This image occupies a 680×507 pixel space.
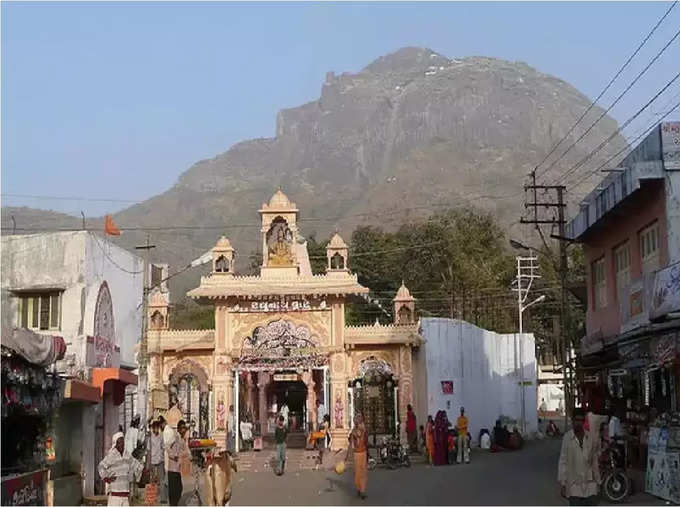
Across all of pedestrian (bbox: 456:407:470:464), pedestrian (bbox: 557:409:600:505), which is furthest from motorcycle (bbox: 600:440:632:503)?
pedestrian (bbox: 456:407:470:464)

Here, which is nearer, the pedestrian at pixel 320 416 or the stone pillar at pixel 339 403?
the stone pillar at pixel 339 403

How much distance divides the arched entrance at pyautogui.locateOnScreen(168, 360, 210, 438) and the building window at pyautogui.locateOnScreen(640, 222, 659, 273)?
15.0 m

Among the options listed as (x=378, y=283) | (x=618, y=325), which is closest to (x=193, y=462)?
(x=618, y=325)

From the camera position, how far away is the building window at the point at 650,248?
64.5ft

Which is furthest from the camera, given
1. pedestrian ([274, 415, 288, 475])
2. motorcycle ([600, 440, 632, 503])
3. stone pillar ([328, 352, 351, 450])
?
stone pillar ([328, 352, 351, 450])

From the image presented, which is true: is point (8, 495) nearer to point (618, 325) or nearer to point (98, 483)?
point (98, 483)

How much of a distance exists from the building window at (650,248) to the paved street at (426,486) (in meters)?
4.91

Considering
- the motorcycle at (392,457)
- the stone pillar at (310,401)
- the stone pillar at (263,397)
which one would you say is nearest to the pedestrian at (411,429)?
the motorcycle at (392,457)

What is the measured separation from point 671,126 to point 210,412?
17.5m

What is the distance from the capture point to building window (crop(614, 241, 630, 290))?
72.9 ft

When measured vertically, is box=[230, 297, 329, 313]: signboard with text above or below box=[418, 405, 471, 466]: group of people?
above

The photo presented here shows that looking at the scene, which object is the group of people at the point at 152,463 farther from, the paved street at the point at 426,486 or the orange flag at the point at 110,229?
the orange flag at the point at 110,229

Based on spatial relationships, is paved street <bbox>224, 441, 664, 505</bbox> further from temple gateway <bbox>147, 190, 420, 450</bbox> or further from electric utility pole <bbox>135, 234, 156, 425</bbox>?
temple gateway <bbox>147, 190, 420, 450</bbox>

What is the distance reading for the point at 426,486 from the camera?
19.7m
